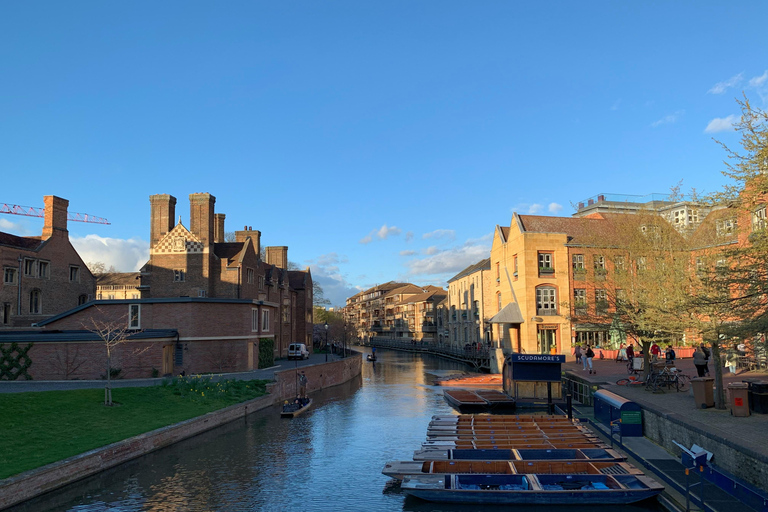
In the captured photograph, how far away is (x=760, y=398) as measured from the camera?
2077 centimetres

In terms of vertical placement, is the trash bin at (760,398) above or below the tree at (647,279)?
below

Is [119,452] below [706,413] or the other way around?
below

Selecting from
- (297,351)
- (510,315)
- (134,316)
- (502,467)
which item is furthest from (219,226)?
(502,467)

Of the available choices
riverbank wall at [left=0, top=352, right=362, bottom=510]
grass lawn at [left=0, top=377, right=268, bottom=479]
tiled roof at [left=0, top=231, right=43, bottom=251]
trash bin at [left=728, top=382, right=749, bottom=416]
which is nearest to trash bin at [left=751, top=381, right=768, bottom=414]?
trash bin at [left=728, top=382, right=749, bottom=416]

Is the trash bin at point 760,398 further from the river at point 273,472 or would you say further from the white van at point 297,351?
the white van at point 297,351

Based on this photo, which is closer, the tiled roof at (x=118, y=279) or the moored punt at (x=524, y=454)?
the moored punt at (x=524, y=454)

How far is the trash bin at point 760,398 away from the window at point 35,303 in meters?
52.2

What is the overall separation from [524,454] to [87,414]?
59.4ft

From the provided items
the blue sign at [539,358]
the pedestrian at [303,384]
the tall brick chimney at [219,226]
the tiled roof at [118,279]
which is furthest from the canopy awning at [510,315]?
Result: the tiled roof at [118,279]

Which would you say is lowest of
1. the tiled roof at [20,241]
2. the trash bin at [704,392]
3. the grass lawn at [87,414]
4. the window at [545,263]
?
the grass lawn at [87,414]

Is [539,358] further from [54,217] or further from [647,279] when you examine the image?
[54,217]

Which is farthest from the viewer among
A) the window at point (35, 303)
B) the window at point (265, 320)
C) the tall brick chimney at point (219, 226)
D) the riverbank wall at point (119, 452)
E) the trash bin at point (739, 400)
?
the tall brick chimney at point (219, 226)

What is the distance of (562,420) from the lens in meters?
26.8

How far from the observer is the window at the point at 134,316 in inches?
1554
